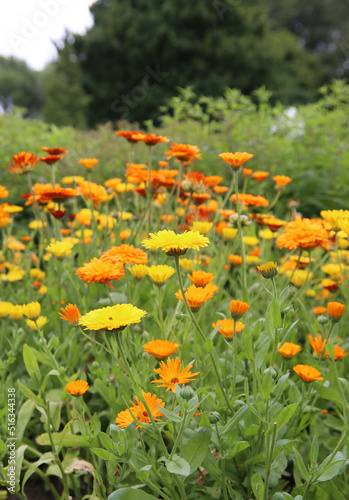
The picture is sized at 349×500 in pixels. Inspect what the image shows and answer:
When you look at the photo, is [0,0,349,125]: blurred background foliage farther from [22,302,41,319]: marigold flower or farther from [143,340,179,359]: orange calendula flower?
[143,340,179,359]: orange calendula flower

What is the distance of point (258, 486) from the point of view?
865 millimetres

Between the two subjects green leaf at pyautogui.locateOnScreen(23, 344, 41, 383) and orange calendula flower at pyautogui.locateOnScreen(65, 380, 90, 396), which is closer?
orange calendula flower at pyautogui.locateOnScreen(65, 380, 90, 396)

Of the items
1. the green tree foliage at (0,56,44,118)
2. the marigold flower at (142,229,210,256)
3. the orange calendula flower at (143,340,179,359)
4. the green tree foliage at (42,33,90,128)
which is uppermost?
the green tree foliage at (0,56,44,118)

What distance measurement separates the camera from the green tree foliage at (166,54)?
44.2 feet

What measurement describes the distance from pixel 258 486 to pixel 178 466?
0.19 m

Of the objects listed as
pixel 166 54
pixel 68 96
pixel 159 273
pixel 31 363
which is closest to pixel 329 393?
pixel 159 273

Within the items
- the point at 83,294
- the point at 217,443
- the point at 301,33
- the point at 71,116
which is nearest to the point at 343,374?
the point at 217,443

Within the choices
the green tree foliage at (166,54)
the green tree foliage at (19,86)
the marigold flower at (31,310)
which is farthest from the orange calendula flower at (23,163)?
the green tree foliage at (19,86)

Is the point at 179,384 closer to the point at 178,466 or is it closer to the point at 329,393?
the point at 178,466

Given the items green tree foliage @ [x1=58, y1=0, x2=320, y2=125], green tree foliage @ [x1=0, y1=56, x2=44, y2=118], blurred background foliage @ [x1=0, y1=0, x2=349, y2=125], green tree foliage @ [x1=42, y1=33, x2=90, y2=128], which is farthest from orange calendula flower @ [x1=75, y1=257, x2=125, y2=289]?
green tree foliage @ [x1=0, y1=56, x2=44, y2=118]

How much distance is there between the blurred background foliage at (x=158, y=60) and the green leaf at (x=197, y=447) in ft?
42.3

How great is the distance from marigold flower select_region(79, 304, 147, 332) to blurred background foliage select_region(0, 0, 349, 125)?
12831 mm

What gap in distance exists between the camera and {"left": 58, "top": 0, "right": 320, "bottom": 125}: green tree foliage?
13.5 meters

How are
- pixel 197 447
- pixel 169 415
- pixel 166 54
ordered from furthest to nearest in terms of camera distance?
pixel 166 54
pixel 197 447
pixel 169 415
